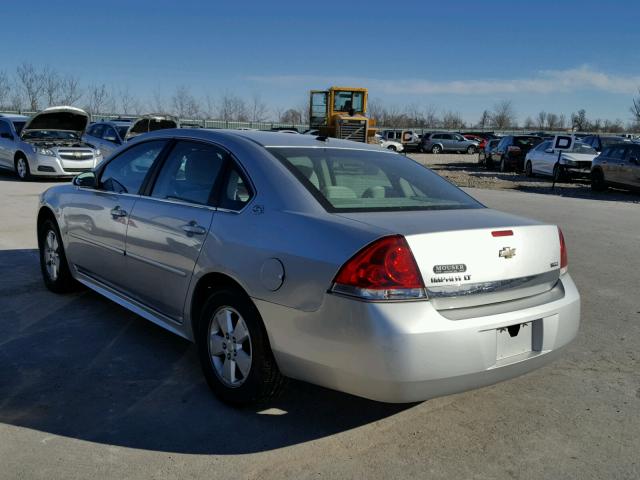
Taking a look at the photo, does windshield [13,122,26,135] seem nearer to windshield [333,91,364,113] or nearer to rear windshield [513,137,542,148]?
windshield [333,91,364,113]

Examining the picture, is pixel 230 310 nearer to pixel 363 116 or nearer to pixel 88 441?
pixel 88 441

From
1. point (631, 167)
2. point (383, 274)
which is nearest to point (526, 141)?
point (631, 167)

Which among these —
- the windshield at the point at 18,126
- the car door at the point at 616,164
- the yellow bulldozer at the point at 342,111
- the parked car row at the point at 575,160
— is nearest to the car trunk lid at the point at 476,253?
the parked car row at the point at 575,160

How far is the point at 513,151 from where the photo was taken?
87.7ft

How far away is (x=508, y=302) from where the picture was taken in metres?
3.30

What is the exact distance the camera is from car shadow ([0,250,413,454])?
337 cm

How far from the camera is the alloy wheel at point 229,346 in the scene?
3545 mm

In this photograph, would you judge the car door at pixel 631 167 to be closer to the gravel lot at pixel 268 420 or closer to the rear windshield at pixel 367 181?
the gravel lot at pixel 268 420

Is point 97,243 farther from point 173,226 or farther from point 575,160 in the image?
point 575,160

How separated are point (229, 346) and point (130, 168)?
197cm

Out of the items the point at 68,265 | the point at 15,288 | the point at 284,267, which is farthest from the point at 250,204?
the point at 15,288

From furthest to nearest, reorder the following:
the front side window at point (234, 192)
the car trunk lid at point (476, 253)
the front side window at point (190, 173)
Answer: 1. the front side window at point (190, 173)
2. the front side window at point (234, 192)
3. the car trunk lid at point (476, 253)

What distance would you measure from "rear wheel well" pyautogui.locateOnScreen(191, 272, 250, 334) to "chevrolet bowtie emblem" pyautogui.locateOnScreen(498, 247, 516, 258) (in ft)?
4.47

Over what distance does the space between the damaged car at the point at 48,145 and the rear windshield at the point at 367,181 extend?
47.0 feet
